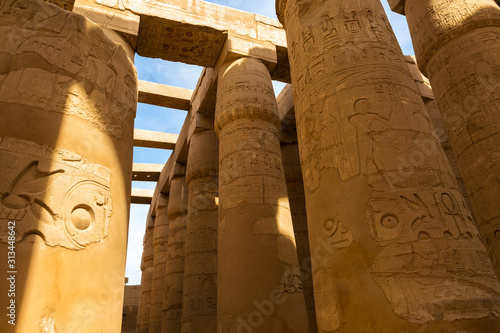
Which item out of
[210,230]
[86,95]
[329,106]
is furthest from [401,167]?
[210,230]

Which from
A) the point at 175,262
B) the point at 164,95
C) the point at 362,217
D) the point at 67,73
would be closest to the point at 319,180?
the point at 362,217

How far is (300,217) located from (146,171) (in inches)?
314

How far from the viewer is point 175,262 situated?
9.71m

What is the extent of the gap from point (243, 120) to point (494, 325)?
4.58 meters

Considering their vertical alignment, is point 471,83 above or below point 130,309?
above

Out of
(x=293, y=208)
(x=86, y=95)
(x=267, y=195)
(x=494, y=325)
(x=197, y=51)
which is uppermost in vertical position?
(x=197, y=51)

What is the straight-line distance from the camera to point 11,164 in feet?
5.90

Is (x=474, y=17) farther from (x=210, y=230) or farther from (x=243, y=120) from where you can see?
(x=210, y=230)

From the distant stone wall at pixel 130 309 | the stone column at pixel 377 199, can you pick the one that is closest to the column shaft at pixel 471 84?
the stone column at pixel 377 199

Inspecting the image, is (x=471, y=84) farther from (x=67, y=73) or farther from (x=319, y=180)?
(x=67, y=73)

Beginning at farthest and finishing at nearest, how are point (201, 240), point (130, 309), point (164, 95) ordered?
point (130, 309) → point (164, 95) → point (201, 240)

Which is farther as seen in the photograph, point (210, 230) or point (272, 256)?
point (210, 230)

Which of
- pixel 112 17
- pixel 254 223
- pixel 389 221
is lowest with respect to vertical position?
pixel 389 221

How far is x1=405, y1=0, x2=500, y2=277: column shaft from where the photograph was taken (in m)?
3.81
